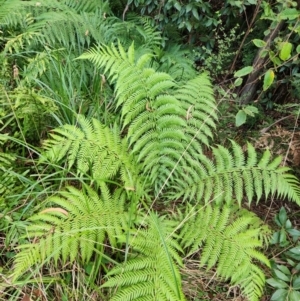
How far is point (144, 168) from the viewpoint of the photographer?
7.09 ft

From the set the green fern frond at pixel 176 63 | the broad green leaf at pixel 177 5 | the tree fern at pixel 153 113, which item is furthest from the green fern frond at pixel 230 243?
the broad green leaf at pixel 177 5

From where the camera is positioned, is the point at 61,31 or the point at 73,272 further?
the point at 61,31

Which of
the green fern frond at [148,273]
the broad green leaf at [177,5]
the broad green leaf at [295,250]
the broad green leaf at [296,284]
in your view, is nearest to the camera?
the green fern frond at [148,273]

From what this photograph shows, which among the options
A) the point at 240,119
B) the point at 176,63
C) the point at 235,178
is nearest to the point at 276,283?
the point at 235,178

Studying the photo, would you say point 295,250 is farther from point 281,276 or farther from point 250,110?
point 250,110

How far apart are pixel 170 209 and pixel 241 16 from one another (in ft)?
5.13

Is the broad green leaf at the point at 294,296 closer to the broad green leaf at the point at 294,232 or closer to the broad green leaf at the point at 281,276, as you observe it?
the broad green leaf at the point at 281,276

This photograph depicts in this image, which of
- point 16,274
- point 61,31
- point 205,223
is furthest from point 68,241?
point 61,31

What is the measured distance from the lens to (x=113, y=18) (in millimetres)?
2748

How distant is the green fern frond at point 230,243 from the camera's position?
165cm

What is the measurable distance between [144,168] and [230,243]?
0.67 m

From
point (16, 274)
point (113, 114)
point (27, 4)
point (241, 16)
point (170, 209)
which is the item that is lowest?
point (170, 209)

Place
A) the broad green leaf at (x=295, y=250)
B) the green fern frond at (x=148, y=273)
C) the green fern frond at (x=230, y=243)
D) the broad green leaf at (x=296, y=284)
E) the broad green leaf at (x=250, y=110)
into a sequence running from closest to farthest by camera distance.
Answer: the green fern frond at (x=148, y=273) < the green fern frond at (x=230, y=243) < the broad green leaf at (x=296, y=284) < the broad green leaf at (x=295, y=250) < the broad green leaf at (x=250, y=110)

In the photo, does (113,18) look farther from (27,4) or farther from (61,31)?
(27,4)
